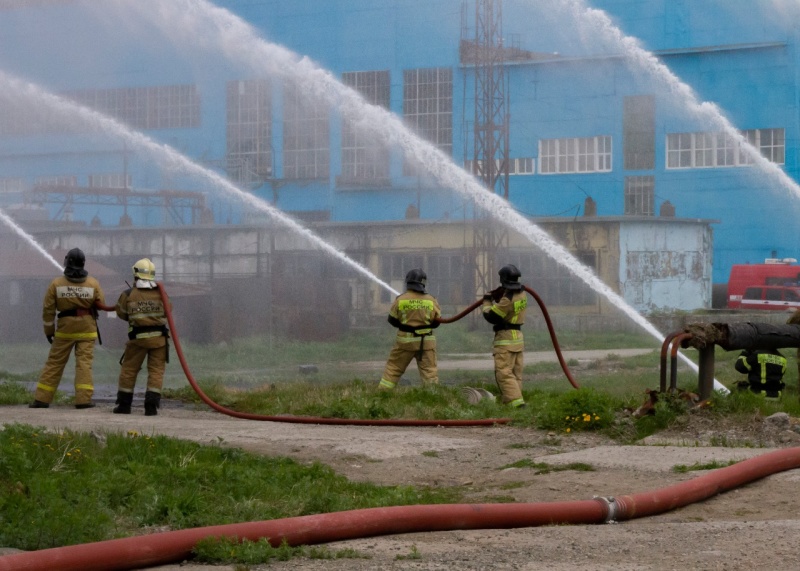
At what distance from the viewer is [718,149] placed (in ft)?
133

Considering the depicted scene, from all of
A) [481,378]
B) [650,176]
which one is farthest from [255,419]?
[650,176]

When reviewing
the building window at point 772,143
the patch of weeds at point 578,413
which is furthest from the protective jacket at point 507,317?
the building window at point 772,143

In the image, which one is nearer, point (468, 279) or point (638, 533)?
point (638, 533)

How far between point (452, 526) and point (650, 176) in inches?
1495

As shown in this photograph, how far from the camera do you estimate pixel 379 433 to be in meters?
10.4

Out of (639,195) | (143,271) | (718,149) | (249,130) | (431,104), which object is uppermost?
(431,104)

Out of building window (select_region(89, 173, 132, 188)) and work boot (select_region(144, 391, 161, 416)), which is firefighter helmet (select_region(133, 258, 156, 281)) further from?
building window (select_region(89, 173, 132, 188))

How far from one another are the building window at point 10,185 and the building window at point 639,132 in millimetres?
23258

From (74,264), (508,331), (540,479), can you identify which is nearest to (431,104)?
(74,264)

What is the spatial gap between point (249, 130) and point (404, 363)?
1278 inches

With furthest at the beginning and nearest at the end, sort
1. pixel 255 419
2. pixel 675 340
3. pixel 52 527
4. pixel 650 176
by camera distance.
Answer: pixel 650 176 → pixel 255 419 → pixel 675 340 → pixel 52 527

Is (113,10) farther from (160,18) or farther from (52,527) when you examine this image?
(52,527)

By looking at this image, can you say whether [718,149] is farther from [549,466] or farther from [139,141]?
[549,466]

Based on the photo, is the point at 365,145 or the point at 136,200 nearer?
the point at 365,145
